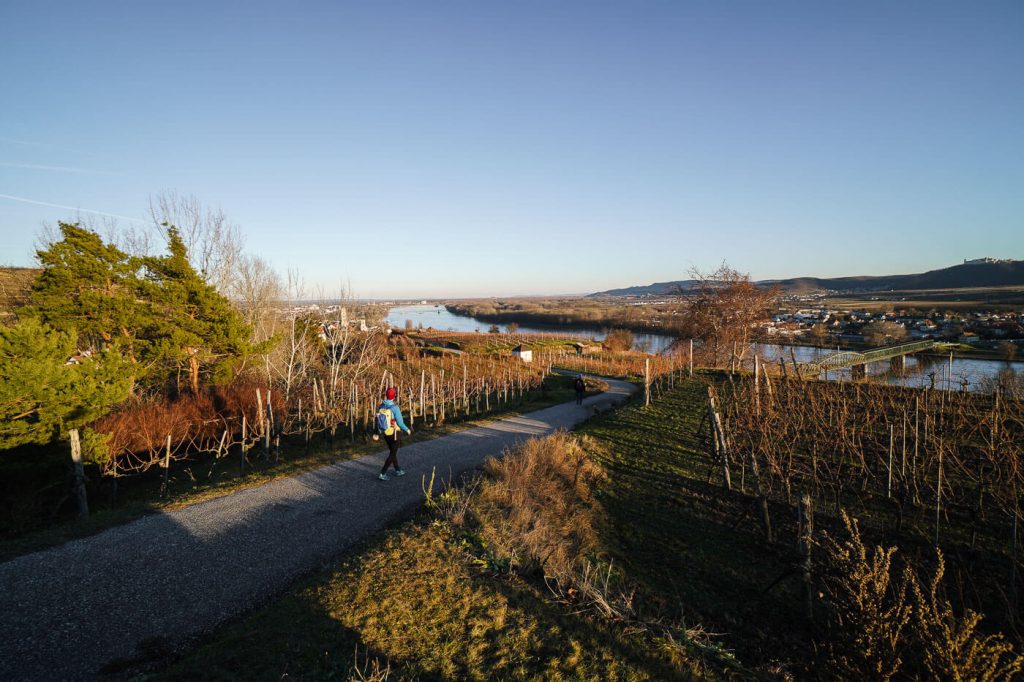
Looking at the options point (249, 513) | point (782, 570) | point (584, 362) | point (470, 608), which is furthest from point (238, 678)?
point (584, 362)

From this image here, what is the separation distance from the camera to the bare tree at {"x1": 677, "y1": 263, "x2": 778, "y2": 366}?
70.3ft

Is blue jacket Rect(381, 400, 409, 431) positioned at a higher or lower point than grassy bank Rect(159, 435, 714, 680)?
higher

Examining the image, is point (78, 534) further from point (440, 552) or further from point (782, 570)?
point (782, 570)

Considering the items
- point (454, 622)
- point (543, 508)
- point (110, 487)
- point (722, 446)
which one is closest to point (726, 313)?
point (722, 446)

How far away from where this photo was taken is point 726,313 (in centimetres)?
2180

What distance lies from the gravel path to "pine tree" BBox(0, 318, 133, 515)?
13.1ft

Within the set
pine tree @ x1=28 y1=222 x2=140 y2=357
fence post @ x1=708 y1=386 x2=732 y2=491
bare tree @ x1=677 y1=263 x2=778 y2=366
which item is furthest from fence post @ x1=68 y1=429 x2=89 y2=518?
bare tree @ x1=677 y1=263 x2=778 y2=366

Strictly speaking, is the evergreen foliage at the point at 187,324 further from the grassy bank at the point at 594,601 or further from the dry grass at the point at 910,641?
the dry grass at the point at 910,641

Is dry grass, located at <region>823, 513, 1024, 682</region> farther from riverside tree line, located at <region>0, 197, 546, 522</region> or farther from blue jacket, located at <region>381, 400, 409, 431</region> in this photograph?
riverside tree line, located at <region>0, 197, 546, 522</region>

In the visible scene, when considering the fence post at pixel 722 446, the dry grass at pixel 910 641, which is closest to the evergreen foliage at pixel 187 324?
the fence post at pixel 722 446

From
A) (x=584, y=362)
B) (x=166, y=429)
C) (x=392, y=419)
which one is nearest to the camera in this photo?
(x=392, y=419)

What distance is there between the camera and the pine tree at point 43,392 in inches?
326

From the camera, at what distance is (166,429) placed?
12297mm

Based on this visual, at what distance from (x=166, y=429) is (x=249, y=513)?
24.3 ft
